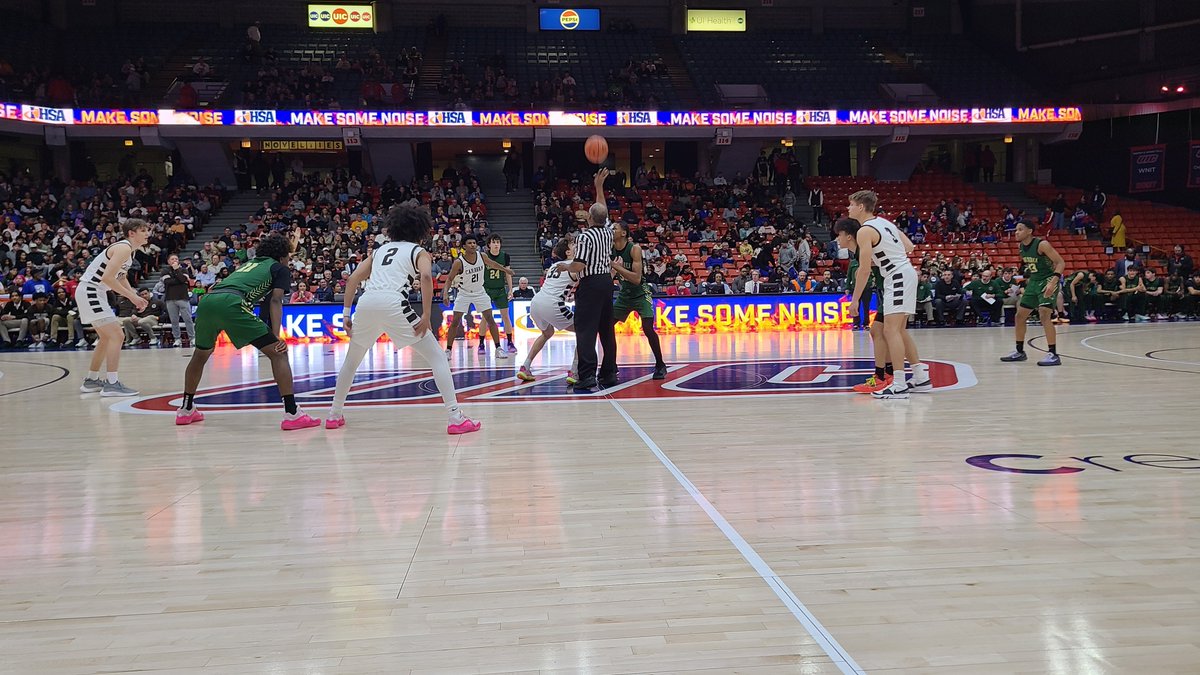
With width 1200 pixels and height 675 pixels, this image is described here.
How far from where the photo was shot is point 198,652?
267 centimetres

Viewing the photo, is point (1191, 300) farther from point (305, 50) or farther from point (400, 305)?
point (305, 50)

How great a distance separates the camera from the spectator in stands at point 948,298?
1886cm

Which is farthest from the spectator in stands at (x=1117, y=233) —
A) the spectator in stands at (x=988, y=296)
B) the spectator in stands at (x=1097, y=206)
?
the spectator in stands at (x=988, y=296)

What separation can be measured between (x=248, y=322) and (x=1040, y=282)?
868cm

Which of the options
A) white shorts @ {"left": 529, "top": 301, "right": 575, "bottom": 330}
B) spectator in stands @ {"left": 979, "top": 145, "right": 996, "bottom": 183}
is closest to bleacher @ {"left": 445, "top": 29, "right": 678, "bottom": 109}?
spectator in stands @ {"left": 979, "top": 145, "right": 996, "bottom": 183}

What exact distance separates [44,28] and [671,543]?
1344 inches

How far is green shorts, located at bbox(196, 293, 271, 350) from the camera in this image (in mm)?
7082

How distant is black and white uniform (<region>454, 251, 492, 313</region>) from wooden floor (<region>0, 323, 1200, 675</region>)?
564cm

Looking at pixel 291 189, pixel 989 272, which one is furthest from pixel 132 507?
pixel 291 189

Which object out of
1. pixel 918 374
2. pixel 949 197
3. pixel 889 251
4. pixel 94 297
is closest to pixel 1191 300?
pixel 949 197

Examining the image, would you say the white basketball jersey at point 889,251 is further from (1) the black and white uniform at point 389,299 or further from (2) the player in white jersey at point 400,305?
(1) the black and white uniform at point 389,299

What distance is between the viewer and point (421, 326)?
655 centimetres

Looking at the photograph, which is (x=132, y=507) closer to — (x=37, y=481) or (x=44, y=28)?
(x=37, y=481)

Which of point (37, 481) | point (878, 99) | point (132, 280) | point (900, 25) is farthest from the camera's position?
point (900, 25)
